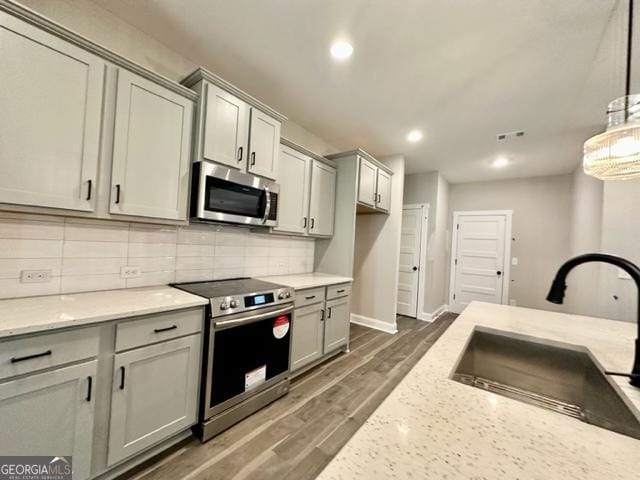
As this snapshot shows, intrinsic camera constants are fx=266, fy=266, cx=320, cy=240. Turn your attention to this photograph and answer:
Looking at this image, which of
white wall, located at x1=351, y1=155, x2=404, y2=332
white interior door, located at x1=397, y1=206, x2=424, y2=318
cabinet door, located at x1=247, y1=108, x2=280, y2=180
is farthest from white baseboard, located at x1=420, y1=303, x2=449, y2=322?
cabinet door, located at x1=247, y1=108, x2=280, y2=180

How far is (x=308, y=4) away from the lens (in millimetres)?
1614

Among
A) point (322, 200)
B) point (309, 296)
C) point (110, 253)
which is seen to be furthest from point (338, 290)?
point (110, 253)

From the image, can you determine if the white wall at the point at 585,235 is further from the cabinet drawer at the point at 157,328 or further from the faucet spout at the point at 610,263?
the cabinet drawer at the point at 157,328

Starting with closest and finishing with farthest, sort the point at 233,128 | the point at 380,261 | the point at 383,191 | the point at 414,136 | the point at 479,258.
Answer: the point at 233,128
the point at 414,136
the point at 383,191
the point at 380,261
the point at 479,258

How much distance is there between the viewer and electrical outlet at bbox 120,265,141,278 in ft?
5.96

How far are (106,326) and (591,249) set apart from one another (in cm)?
484

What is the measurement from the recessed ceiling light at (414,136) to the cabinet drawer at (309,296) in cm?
223

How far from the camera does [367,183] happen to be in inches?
135

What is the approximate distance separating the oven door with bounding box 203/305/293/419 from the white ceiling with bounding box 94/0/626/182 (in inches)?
77.9

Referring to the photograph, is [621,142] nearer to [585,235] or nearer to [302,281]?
[302,281]

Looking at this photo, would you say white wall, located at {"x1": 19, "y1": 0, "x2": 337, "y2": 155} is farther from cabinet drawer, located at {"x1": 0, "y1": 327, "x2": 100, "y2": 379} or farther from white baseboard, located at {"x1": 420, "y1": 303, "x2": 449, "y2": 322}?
white baseboard, located at {"x1": 420, "y1": 303, "x2": 449, "y2": 322}

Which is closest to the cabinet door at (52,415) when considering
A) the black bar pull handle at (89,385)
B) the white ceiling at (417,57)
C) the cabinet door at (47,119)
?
the black bar pull handle at (89,385)

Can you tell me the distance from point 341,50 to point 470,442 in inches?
91.1

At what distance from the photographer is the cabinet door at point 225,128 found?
6.29 feet
